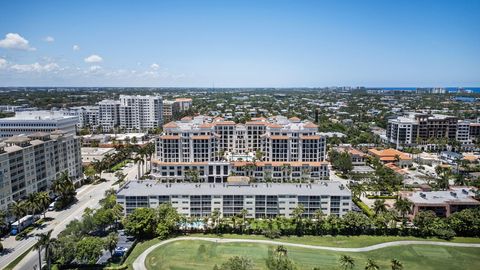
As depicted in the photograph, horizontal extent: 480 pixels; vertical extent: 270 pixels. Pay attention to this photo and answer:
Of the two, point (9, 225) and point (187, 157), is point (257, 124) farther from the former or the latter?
point (9, 225)

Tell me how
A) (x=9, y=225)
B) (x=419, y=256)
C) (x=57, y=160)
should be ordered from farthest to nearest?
1. (x=57, y=160)
2. (x=9, y=225)
3. (x=419, y=256)

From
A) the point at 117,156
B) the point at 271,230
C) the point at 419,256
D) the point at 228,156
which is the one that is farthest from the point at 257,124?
the point at 419,256

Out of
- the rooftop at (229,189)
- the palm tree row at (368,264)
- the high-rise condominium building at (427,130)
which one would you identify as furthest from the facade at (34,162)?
the high-rise condominium building at (427,130)

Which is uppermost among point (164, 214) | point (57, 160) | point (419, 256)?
point (57, 160)

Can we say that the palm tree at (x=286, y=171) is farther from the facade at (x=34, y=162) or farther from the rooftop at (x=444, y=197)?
the facade at (x=34, y=162)

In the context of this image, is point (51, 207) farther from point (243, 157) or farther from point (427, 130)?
point (427, 130)

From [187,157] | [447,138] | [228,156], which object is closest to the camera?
[187,157]

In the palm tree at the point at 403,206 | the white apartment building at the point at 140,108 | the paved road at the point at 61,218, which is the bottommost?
the paved road at the point at 61,218
